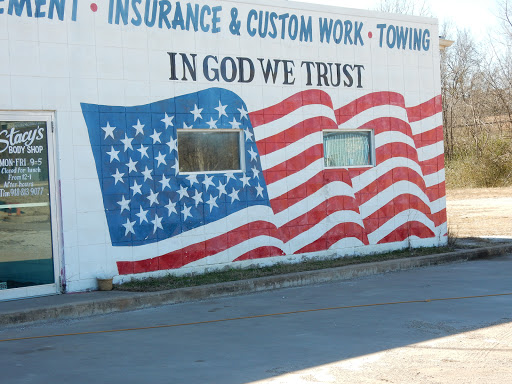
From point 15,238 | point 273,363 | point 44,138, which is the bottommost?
point 273,363

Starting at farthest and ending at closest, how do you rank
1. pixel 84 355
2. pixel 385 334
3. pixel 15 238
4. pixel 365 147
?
→ pixel 365 147 → pixel 15 238 → pixel 385 334 → pixel 84 355

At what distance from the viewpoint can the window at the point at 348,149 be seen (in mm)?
13766

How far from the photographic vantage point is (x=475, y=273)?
1264 cm

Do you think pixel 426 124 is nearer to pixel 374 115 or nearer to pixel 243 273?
pixel 374 115

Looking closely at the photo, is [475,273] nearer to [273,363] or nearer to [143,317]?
[143,317]

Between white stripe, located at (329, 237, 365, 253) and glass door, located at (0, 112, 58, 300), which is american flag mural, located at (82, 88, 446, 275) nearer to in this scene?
white stripe, located at (329, 237, 365, 253)

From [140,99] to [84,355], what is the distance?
5.11 m

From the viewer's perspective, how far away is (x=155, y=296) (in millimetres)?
10219

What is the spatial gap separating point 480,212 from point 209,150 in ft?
49.1

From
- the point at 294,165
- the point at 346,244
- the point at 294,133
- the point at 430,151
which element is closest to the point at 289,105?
the point at 294,133

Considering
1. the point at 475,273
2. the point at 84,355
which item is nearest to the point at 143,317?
the point at 84,355

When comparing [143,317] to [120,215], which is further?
[120,215]

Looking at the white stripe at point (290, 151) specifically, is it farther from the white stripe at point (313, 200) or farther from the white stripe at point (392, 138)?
the white stripe at point (392, 138)

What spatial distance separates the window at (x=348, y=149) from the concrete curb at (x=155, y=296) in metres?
2.08
